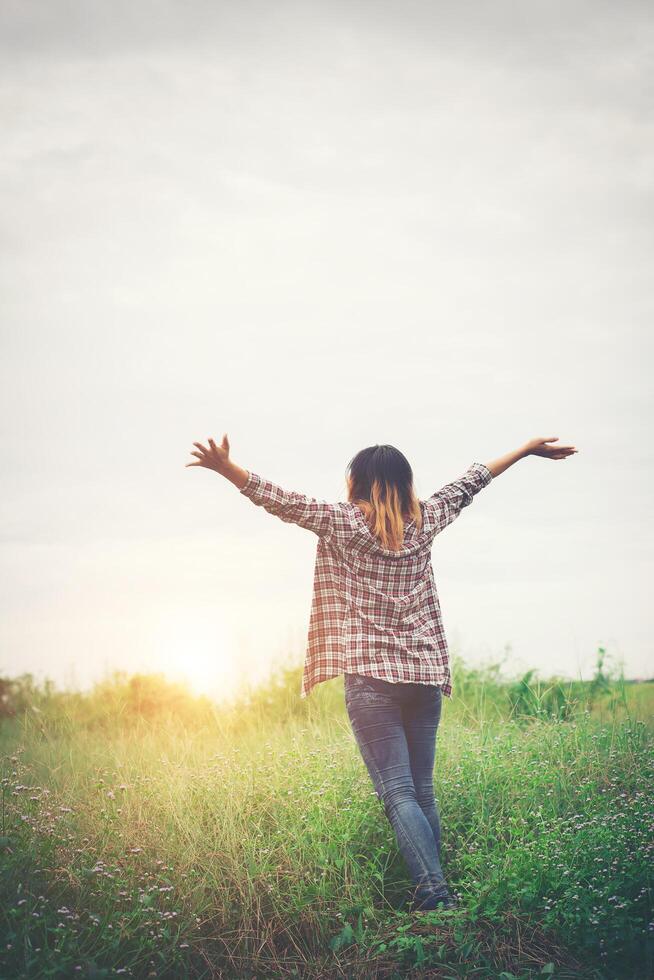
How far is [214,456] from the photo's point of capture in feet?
14.7

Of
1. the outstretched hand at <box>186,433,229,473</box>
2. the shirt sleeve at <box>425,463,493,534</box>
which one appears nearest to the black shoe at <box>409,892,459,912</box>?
the shirt sleeve at <box>425,463,493,534</box>

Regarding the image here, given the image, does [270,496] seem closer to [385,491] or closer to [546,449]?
[385,491]

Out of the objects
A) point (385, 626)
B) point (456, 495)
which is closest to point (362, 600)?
point (385, 626)

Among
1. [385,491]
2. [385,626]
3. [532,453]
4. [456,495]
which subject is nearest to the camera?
[385,626]

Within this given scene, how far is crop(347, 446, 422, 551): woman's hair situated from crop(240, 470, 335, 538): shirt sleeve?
28 cm

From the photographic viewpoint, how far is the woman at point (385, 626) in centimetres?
442

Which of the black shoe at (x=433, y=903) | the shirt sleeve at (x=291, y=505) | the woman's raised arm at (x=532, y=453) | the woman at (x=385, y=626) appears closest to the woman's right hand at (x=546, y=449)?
the woman's raised arm at (x=532, y=453)

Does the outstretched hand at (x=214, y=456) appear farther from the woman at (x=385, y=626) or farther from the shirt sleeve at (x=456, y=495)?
the shirt sleeve at (x=456, y=495)

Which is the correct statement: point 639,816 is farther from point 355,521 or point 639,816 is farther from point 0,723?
point 0,723

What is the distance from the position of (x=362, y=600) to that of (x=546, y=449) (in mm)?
2007

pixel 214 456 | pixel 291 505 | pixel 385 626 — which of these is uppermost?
pixel 214 456

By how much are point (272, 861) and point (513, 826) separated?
62.6 inches

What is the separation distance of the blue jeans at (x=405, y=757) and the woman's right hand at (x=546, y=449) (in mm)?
1945

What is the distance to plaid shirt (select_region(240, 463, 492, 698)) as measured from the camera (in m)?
4.49
